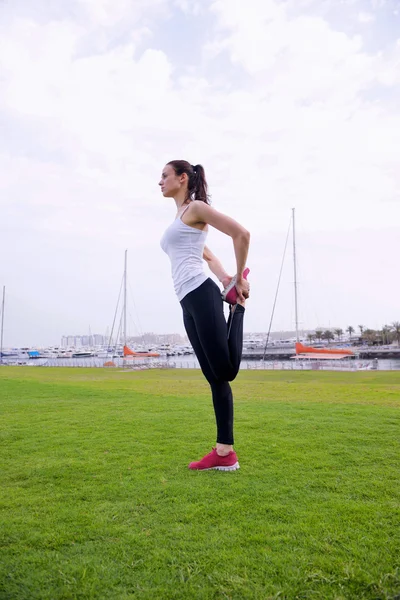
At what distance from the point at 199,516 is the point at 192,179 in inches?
97.0

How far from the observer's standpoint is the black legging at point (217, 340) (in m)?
2.91

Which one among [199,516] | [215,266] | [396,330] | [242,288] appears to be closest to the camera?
[199,516]

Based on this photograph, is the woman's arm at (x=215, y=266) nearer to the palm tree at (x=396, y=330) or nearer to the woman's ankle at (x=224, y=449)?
the woman's ankle at (x=224, y=449)

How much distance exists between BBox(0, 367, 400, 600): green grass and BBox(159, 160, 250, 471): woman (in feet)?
1.28

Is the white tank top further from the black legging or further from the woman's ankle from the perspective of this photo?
the woman's ankle

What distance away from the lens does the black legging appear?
291 cm

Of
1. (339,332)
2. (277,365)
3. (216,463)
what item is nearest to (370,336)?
(339,332)

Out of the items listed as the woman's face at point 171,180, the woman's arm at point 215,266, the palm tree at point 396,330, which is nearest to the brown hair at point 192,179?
the woman's face at point 171,180

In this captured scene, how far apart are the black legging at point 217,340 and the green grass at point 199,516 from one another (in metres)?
0.45

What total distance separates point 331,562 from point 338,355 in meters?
27.7

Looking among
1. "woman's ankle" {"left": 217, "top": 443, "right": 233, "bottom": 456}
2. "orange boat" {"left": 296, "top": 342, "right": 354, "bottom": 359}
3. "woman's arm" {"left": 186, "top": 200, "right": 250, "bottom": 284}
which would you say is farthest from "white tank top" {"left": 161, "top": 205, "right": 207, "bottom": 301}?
"orange boat" {"left": 296, "top": 342, "right": 354, "bottom": 359}

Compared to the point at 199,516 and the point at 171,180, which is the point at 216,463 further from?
the point at 171,180

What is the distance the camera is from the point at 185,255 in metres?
3.09

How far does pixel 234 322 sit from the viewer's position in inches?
120
